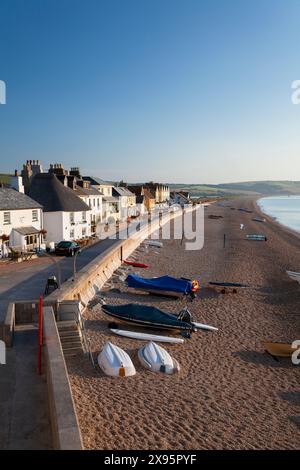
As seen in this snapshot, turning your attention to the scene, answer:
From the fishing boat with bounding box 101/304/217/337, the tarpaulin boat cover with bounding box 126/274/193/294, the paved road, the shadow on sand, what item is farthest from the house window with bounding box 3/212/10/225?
the shadow on sand

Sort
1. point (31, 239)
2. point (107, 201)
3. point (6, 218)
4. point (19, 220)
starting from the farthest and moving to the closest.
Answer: point (107, 201), point (31, 239), point (19, 220), point (6, 218)

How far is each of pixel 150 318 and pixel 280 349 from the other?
523 centimetres

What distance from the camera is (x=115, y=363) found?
11453 millimetres

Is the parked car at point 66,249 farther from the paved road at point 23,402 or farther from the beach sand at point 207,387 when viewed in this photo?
the paved road at point 23,402

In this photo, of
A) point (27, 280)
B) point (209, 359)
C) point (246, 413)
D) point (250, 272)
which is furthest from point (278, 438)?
point (250, 272)

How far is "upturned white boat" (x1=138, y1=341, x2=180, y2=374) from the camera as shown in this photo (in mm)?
11875

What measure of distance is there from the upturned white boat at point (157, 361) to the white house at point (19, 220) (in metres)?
17.6

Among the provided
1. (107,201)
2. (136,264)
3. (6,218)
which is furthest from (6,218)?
(107,201)

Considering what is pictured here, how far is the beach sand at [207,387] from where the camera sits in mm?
8719

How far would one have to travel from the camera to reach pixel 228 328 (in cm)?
1619

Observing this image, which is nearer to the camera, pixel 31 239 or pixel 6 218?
pixel 6 218

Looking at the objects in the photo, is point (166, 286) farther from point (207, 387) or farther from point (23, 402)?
point (23, 402)

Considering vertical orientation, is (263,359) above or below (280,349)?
below

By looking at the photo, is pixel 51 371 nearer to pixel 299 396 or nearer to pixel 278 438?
pixel 278 438
